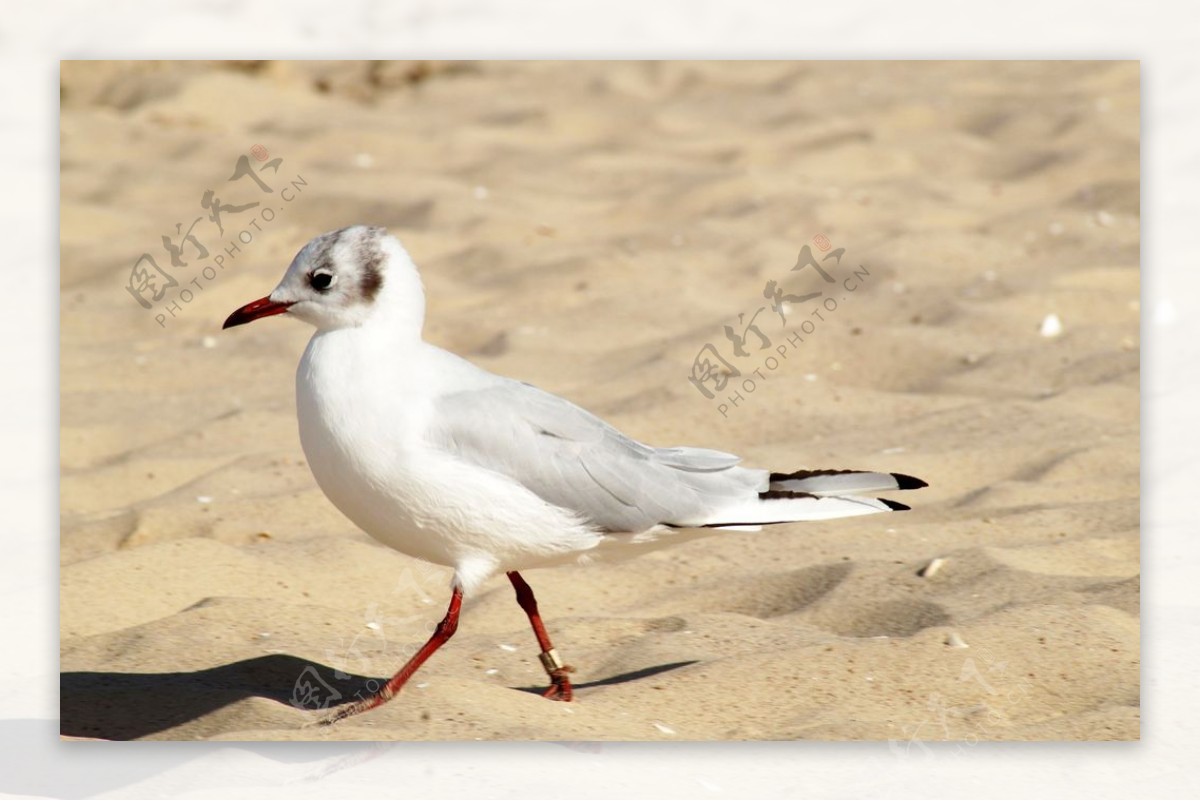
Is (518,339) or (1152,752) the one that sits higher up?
(518,339)

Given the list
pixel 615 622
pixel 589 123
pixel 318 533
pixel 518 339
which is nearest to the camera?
pixel 615 622

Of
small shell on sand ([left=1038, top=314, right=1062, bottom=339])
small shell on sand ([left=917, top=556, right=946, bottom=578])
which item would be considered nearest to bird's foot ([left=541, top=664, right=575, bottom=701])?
small shell on sand ([left=917, top=556, right=946, bottom=578])

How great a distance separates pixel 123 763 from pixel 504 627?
0.92 m

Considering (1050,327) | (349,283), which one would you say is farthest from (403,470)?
(1050,327)

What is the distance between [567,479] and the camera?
3035 millimetres

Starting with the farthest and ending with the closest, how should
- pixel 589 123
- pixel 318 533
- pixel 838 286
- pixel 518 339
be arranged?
pixel 589 123 → pixel 838 286 → pixel 518 339 → pixel 318 533

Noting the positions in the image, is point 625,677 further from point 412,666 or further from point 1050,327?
point 1050,327

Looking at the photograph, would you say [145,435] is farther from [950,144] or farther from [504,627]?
Result: [950,144]

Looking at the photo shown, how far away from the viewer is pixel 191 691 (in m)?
3.13

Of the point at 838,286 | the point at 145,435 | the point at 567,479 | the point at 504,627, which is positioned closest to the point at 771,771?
the point at 567,479

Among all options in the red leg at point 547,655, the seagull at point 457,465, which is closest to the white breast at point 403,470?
the seagull at point 457,465

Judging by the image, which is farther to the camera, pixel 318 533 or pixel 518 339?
pixel 518 339

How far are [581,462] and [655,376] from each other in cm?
183

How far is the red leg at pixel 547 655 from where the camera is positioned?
10.2 ft
